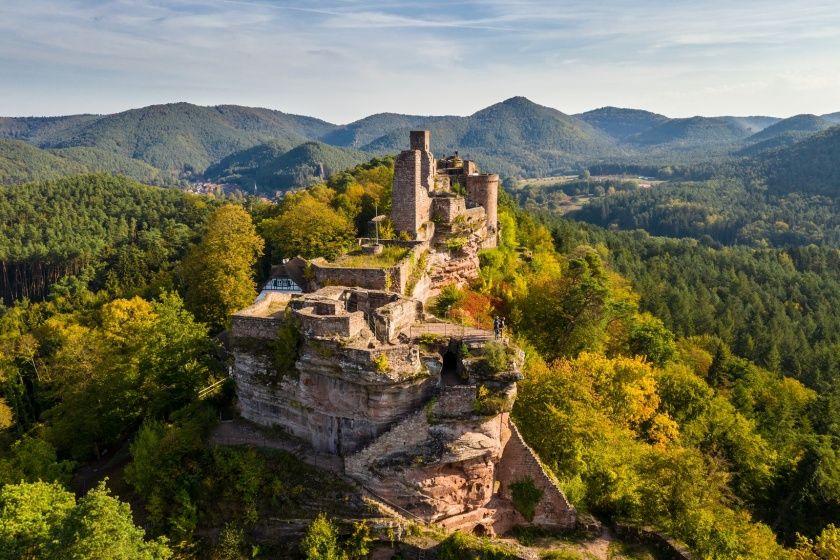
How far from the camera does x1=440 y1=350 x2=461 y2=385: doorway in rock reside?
69.8 feet

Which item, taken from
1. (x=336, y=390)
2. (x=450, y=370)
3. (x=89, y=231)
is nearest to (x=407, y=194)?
(x=450, y=370)

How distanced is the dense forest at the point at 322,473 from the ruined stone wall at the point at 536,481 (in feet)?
4.52

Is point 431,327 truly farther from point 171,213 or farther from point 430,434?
point 171,213

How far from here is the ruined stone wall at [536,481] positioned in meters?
21.4

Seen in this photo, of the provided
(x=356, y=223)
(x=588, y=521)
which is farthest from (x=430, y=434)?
(x=356, y=223)

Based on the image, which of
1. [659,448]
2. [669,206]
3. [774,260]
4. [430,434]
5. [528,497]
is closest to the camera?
[430,434]

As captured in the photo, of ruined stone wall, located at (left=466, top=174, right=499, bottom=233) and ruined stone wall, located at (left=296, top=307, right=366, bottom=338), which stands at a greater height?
ruined stone wall, located at (left=466, top=174, right=499, bottom=233)

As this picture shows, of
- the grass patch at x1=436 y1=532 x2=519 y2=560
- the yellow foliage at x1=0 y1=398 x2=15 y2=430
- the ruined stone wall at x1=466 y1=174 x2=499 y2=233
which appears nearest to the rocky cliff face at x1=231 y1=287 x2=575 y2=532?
the grass patch at x1=436 y1=532 x2=519 y2=560

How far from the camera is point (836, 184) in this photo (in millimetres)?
199375

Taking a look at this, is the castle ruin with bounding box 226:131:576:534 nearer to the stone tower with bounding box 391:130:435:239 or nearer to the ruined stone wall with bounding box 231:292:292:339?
the ruined stone wall with bounding box 231:292:292:339

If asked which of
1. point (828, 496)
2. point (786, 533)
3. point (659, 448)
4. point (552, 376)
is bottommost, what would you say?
point (786, 533)

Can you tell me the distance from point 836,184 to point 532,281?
21714 cm

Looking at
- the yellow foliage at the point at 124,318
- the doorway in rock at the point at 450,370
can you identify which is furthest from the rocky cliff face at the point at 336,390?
the yellow foliage at the point at 124,318

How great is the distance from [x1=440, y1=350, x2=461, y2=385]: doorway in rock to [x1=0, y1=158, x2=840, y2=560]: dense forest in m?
5.06
